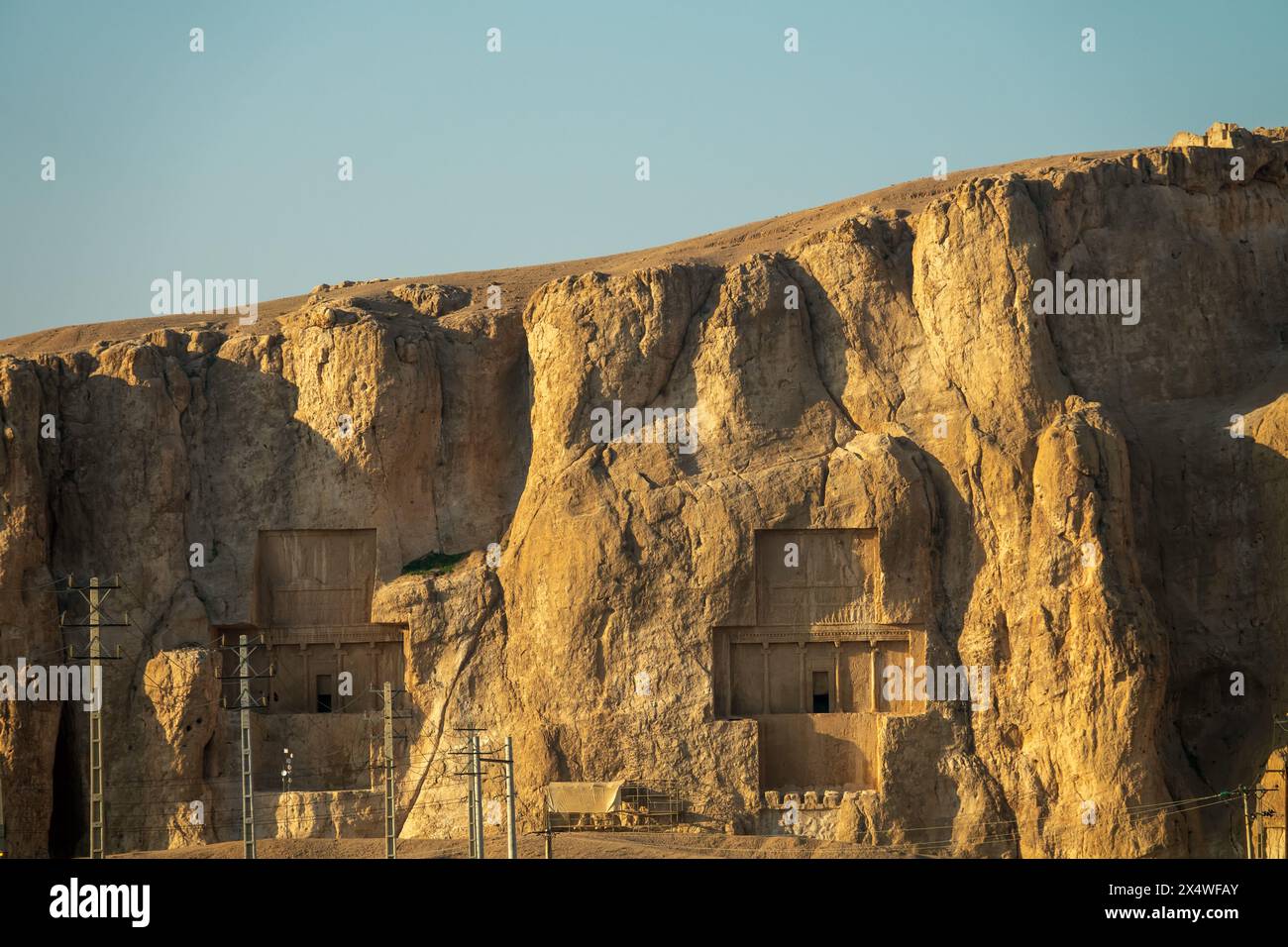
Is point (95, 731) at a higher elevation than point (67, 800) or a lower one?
higher

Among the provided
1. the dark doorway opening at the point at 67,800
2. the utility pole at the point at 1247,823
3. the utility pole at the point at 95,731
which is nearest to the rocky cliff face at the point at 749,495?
the dark doorway opening at the point at 67,800

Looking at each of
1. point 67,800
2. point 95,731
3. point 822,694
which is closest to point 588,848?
point 822,694

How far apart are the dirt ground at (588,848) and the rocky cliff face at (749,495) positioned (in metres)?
1.57

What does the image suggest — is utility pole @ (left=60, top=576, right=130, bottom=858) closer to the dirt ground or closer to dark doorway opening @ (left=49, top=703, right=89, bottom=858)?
the dirt ground

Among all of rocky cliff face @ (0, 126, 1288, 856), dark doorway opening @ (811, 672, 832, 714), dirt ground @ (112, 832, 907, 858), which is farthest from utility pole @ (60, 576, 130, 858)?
dark doorway opening @ (811, 672, 832, 714)

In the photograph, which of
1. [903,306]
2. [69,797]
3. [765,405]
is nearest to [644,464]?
[765,405]

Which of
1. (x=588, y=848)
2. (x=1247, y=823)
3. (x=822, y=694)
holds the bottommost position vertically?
(x=588, y=848)

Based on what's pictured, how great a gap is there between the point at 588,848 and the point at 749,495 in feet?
31.8

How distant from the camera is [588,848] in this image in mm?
49094

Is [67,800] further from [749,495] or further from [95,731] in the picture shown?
[749,495]

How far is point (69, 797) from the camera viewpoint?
53.8m

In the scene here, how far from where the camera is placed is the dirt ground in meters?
48.9

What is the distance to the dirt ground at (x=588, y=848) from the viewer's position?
4888 centimetres
